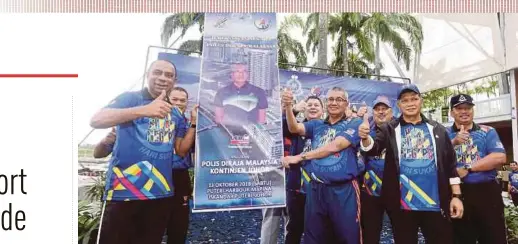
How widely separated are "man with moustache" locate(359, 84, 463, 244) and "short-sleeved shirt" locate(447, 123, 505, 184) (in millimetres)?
67

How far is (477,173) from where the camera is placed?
2520mm

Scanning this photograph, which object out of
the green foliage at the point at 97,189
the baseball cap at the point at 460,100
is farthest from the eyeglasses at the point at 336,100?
the green foliage at the point at 97,189

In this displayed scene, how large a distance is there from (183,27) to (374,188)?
131 centimetres

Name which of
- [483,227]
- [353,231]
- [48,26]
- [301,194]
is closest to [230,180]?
[301,194]

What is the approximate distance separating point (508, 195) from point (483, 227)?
0.22 metres

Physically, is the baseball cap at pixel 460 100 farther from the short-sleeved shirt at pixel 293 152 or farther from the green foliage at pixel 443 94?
the short-sleeved shirt at pixel 293 152

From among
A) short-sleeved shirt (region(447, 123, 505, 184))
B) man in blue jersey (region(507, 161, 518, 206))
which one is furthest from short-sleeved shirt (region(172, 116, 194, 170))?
man in blue jersey (region(507, 161, 518, 206))

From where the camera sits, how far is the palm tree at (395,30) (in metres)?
2.50

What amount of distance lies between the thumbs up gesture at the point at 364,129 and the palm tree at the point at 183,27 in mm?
939

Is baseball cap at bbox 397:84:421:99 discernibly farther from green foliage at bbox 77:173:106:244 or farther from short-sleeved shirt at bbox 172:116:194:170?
green foliage at bbox 77:173:106:244

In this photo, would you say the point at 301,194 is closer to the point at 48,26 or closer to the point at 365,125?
the point at 365,125

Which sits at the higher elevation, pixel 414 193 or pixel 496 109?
pixel 496 109

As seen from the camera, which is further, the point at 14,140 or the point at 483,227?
the point at 483,227

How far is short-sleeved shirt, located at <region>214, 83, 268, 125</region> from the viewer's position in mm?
2377
